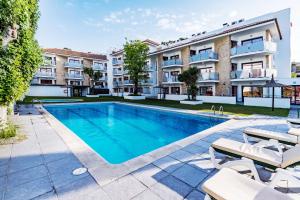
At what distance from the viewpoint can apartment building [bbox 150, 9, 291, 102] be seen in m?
19.1

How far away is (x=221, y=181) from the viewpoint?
2.65 m

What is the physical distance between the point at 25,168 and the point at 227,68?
2375 cm

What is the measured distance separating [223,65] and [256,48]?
4.78 meters

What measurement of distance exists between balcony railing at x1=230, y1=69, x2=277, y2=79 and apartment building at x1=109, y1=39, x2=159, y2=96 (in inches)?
661

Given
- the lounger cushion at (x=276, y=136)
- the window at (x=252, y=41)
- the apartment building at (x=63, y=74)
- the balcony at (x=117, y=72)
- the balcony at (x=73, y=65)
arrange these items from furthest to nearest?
the balcony at (x=117, y=72) < the balcony at (x=73, y=65) < the apartment building at (x=63, y=74) < the window at (x=252, y=41) < the lounger cushion at (x=276, y=136)

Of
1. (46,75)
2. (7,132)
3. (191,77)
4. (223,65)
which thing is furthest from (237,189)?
(46,75)

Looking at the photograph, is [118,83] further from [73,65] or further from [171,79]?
[171,79]

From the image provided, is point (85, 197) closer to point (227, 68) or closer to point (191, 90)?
point (191, 90)

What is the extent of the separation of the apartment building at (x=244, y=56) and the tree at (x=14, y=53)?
2085cm

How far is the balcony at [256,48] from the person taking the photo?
60.7ft

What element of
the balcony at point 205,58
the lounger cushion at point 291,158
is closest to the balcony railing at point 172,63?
the balcony at point 205,58

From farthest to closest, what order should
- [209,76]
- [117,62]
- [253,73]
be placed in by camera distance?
[117,62] < [209,76] < [253,73]

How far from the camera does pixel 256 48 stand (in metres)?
19.0

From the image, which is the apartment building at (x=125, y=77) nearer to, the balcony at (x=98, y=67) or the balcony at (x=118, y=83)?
the balcony at (x=118, y=83)
